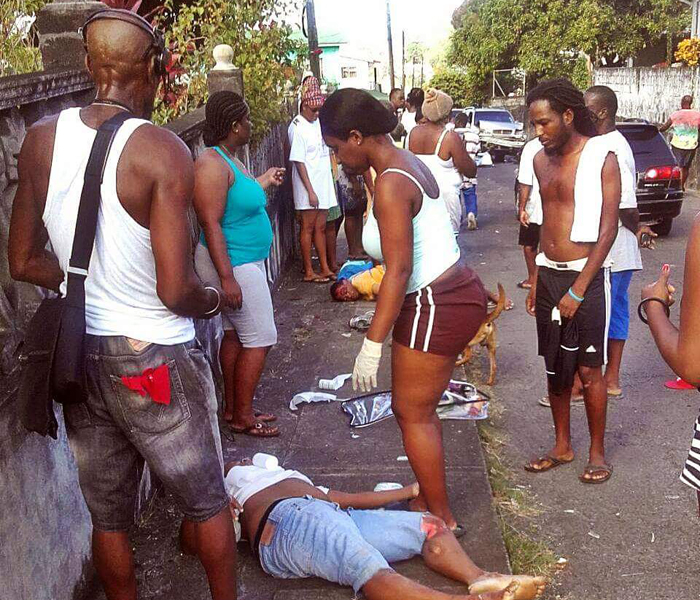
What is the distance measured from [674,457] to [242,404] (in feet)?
8.44

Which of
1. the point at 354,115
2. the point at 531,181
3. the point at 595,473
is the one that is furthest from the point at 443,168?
the point at 354,115

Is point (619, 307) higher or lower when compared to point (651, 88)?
lower

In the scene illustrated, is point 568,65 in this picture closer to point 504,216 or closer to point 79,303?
point 504,216

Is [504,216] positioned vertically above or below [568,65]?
below

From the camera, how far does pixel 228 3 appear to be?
7.82 metres

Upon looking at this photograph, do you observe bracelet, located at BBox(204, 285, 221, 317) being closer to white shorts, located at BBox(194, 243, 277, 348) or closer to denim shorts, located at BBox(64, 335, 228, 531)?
denim shorts, located at BBox(64, 335, 228, 531)

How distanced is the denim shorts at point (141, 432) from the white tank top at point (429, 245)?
3.65ft

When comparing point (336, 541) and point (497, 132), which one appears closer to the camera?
point (336, 541)

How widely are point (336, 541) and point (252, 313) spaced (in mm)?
1998

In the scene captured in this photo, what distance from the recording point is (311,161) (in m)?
9.12

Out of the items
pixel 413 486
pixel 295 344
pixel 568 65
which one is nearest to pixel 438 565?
pixel 413 486

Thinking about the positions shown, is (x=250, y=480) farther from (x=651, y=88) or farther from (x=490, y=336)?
(x=651, y=88)

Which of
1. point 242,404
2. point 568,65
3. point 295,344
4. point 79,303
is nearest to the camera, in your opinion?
point 79,303

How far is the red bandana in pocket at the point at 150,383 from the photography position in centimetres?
261
